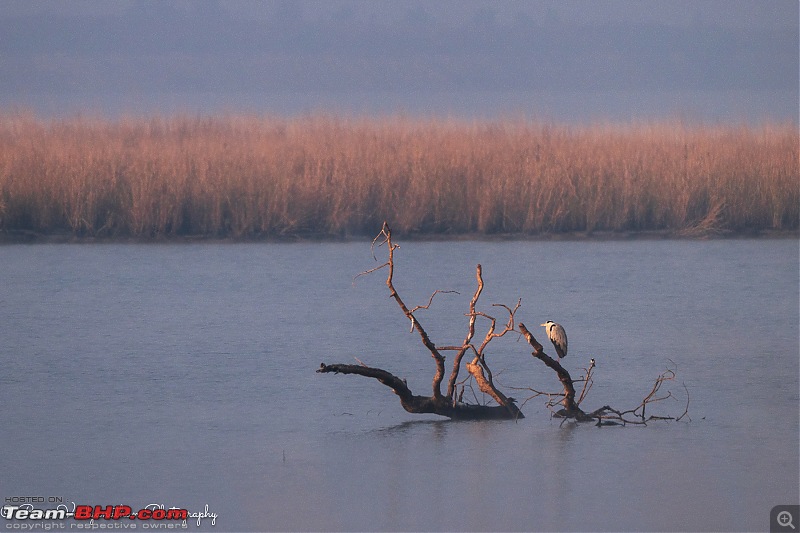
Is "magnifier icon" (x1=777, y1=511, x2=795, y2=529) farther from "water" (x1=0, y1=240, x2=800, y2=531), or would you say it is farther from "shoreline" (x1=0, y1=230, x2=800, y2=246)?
"shoreline" (x1=0, y1=230, x2=800, y2=246)

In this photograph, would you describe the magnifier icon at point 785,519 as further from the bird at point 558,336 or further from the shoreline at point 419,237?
the shoreline at point 419,237

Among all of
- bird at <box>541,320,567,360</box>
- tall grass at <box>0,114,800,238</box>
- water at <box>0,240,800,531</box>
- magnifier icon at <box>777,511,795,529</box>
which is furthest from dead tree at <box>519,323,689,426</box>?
tall grass at <box>0,114,800,238</box>

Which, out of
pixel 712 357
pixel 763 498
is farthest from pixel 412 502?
pixel 712 357

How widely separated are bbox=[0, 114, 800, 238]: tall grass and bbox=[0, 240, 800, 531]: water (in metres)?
1.40

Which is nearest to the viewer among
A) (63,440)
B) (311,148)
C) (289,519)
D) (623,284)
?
(289,519)

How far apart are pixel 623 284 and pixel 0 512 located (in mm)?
6624

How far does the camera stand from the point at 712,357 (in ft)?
25.4

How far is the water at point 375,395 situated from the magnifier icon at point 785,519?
6 centimetres

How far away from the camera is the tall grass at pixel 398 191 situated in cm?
1333

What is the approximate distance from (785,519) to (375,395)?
259 cm

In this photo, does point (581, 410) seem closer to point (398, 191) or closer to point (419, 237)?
point (419, 237)

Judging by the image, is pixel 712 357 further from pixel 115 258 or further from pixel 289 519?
pixel 115 258

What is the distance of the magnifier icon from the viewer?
15.7 ft

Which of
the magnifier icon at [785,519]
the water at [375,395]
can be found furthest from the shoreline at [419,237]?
the magnifier icon at [785,519]
